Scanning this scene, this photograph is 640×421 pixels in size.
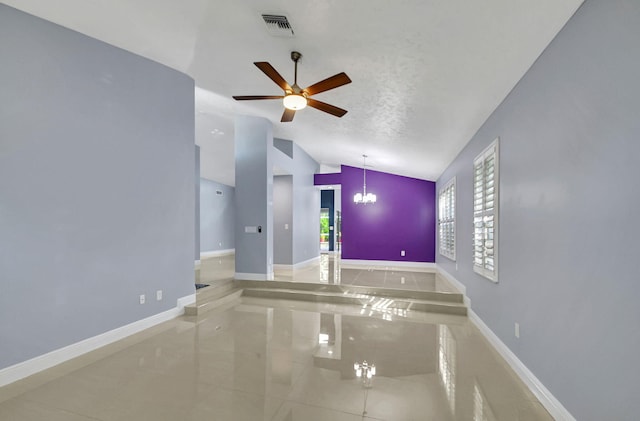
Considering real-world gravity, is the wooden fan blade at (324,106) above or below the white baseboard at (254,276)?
above

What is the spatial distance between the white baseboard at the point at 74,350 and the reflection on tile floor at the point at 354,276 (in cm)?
196

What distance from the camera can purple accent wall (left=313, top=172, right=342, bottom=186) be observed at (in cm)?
962

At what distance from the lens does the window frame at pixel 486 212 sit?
136 inches

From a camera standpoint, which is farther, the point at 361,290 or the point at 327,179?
the point at 327,179

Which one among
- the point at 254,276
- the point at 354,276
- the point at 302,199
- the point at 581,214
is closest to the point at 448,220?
the point at 354,276

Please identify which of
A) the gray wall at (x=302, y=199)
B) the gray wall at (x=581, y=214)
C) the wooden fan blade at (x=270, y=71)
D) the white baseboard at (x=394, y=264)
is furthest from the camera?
the white baseboard at (x=394, y=264)

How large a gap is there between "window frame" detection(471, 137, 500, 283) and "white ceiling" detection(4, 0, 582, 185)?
0.52 metres

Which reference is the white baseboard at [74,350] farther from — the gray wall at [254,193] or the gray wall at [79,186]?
the gray wall at [254,193]

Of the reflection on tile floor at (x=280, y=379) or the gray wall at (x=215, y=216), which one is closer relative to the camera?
the reflection on tile floor at (x=280, y=379)

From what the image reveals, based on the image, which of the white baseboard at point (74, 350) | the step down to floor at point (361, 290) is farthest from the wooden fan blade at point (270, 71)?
the step down to floor at point (361, 290)

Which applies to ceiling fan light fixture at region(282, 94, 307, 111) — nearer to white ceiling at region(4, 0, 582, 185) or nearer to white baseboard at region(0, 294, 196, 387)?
white ceiling at region(4, 0, 582, 185)

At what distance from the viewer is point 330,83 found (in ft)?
10.1

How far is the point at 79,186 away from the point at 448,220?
255 inches

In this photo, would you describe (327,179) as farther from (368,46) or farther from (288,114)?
(368,46)
